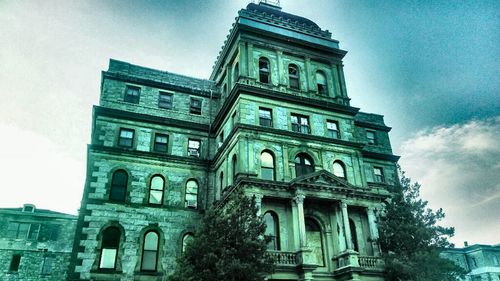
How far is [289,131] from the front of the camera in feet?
81.3

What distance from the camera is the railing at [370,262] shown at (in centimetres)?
2170

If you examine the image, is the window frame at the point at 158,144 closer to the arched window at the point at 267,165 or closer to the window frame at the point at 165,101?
the window frame at the point at 165,101

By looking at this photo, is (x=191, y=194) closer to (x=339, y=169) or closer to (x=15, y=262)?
(x=339, y=169)

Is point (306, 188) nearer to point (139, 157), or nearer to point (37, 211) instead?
point (139, 157)

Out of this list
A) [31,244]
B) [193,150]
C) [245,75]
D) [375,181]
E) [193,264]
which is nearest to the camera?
[193,264]

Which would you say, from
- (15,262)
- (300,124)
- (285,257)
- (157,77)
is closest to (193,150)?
(157,77)

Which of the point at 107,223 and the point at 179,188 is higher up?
the point at 179,188

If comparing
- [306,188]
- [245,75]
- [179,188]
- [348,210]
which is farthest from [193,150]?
[348,210]

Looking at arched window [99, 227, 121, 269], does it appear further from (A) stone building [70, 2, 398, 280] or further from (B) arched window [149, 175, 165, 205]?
(B) arched window [149, 175, 165, 205]

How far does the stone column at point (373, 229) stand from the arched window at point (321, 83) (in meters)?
9.84

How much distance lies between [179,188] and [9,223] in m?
27.2

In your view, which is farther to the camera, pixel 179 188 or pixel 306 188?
pixel 179 188

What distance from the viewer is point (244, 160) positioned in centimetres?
2252

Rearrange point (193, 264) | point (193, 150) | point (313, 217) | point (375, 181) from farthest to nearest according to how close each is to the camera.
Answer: point (375, 181) → point (193, 150) → point (313, 217) → point (193, 264)
